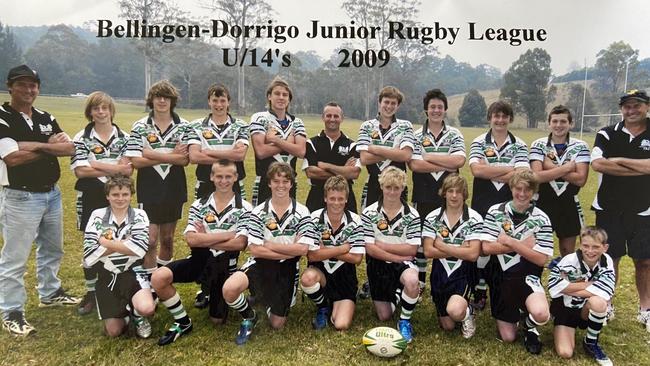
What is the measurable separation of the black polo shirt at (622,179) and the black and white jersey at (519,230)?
889 mm

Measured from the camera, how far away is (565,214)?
4.47m

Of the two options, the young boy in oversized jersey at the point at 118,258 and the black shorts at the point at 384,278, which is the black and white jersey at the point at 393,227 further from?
the young boy in oversized jersey at the point at 118,258

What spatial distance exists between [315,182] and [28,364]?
290 cm

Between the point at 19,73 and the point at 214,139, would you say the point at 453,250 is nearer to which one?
the point at 214,139

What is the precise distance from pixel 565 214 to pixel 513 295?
3.70 feet

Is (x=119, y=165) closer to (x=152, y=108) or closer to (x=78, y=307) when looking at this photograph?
(x=152, y=108)

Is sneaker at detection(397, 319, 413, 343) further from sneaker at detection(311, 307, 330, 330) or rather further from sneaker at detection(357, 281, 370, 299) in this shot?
sneaker at detection(357, 281, 370, 299)

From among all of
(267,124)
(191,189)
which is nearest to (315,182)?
(267,124)

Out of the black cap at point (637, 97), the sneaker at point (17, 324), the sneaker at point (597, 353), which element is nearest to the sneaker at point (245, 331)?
the sneaker at point (17, 324)

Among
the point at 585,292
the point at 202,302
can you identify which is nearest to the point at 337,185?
the point at 202,302

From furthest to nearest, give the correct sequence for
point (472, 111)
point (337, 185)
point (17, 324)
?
point (472, 111)
point (337, 185)
point (17, 324)

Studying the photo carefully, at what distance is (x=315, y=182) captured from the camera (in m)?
4.82

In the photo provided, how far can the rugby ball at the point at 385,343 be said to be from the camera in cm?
361

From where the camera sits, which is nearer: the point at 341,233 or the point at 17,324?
the point at 17,324
